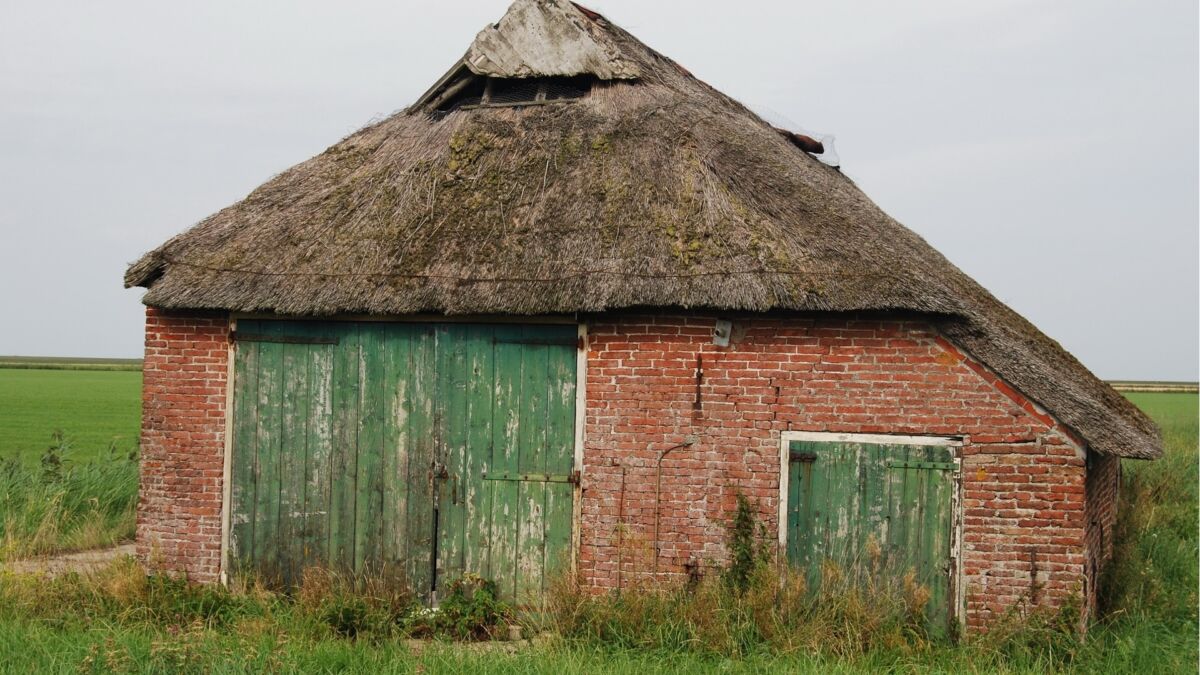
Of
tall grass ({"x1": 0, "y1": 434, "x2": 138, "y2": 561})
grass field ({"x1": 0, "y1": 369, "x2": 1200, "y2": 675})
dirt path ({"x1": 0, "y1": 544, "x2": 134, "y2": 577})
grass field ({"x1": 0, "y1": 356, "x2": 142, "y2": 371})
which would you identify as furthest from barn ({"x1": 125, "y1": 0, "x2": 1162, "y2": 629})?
grass field ({"x1": 0, "y1": 356, "x2": 142, "y2": 371})

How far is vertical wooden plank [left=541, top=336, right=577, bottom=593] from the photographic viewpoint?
24.5 feet

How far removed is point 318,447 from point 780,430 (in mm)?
3631

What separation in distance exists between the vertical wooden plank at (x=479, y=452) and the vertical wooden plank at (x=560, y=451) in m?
0.47

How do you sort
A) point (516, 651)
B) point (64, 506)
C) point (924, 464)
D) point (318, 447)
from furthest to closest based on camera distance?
point (64, 506), point (318, 447), point (924, 464), point (516, 651)

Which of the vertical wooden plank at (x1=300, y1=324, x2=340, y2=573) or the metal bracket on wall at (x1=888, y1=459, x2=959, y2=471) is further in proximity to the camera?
the vertical wooden plank at (x1=300, y1=324, x2=340, y2=573)

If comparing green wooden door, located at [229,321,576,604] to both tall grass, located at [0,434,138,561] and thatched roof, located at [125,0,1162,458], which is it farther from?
tall grass, located at [0,434,138,561]

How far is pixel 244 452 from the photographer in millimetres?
7879

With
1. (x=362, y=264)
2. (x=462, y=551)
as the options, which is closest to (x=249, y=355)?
(x=362, y=264)

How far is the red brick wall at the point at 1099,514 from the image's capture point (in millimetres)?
7234

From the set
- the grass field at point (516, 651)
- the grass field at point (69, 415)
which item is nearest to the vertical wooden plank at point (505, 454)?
the grass field at point (516, 651)

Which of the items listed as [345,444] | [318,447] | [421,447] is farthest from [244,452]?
[421,447]

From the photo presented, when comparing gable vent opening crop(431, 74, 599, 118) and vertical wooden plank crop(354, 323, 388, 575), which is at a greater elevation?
gable vent opening crop(431, 74, 599, 118)

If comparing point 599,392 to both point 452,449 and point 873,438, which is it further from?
point 873,438

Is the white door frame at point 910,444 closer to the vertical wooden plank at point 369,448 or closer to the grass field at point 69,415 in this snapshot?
the vertical wooden plank at point 369,448
